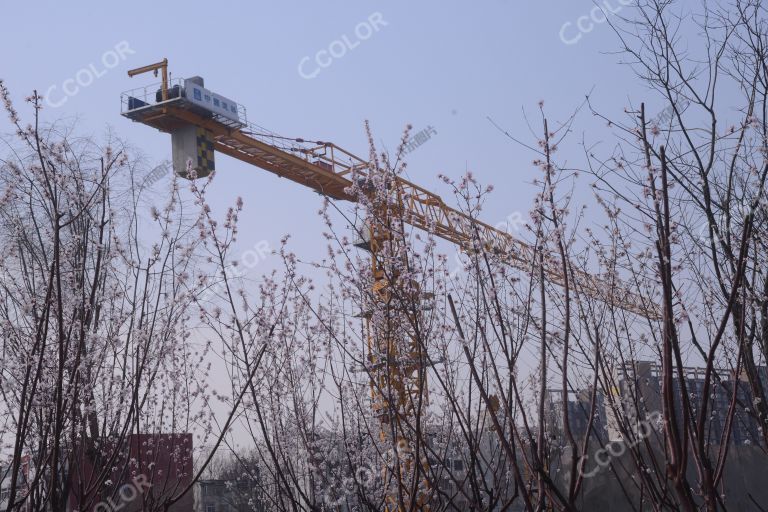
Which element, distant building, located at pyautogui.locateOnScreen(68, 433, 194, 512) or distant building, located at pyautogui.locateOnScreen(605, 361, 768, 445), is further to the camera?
distant building, located at pyautogui.locateOnScreen(68, 433, 194, 512)

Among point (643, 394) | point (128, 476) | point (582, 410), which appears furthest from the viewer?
point (128, 476)

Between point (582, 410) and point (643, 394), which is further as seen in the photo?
point (643, 394)

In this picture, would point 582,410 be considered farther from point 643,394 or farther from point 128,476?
point 128,476

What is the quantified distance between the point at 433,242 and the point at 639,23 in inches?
87.8

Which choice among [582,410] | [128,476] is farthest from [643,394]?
[128,476]


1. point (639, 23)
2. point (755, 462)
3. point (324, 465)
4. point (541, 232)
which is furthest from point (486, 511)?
point (755, 462)

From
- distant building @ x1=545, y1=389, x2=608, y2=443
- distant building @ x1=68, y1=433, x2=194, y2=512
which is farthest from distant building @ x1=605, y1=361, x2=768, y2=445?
distant building @ x1=68, y1=433, x2=194, y2=512

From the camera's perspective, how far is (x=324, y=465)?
28.9ft

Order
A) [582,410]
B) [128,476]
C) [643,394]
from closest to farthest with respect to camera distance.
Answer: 1. [582,410]
2. [643,394]
3. [128,476]

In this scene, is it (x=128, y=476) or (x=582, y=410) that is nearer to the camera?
(x=582, y=410)

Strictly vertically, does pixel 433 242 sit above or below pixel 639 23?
below

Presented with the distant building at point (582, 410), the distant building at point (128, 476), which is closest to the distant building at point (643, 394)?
the distant building at point (582, 410)

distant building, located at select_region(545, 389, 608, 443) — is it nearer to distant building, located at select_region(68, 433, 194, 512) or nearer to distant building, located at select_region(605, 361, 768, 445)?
distant building, located at select_region(605, 361, 768, 445)

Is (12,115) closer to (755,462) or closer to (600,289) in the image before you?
(600,289)
